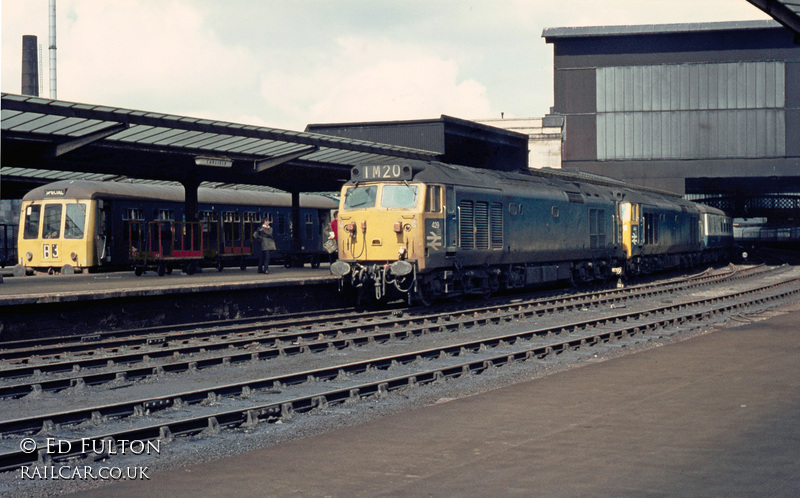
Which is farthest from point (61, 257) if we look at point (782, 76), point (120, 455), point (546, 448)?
point (782, 76)

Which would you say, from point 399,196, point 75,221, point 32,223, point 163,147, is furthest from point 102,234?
point 399,196

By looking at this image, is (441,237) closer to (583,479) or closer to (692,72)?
(583,479)

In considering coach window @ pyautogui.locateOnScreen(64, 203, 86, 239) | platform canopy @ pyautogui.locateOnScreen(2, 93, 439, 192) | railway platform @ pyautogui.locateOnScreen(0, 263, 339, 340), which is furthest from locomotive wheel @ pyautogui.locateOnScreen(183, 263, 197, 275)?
railway platform @ pyautogui.locateOnScreen(0, 263, 339, 340)

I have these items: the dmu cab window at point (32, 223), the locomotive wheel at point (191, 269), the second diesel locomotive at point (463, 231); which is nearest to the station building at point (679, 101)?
the second diesel locomotive at point (463, 231)

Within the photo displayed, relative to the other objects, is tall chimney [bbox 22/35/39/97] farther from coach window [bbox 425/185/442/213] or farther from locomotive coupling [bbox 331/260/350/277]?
coach window [bbox 425/185/442/213]

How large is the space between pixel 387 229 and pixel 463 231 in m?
2.31

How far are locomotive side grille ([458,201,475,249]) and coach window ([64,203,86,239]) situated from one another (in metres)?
13.4

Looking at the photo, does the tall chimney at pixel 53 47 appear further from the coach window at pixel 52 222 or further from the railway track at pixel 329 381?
the railway track at pixel 329 381

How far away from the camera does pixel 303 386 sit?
12.2 meters

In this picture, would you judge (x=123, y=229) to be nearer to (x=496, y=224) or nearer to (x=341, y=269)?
(x=341, y=269)

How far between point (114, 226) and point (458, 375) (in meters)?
19.9

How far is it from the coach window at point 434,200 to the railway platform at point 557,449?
9656mm

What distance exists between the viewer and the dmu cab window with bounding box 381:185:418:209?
21281 millimetres

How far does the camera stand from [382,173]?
21.8m
